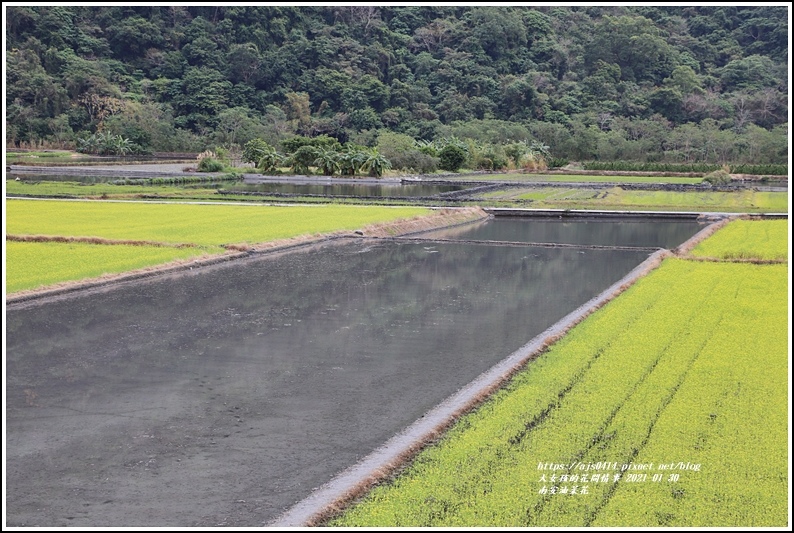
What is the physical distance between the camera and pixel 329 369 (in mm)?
9039

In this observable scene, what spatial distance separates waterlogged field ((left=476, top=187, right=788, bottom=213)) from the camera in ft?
102

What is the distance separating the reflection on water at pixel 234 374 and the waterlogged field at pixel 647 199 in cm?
1578

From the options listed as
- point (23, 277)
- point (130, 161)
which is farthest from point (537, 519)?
point (130, 161)

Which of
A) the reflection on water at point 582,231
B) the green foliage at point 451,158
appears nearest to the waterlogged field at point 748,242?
the reflection on water at point 582,231

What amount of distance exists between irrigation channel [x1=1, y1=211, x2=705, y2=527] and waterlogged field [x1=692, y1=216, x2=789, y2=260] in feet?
9.66

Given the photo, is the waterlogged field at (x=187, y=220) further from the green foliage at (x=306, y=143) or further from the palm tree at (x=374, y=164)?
the green foliage at (x=306, y=143)

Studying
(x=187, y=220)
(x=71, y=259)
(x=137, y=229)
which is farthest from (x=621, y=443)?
(x=187, y=220)

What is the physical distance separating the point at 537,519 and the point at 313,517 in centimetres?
127

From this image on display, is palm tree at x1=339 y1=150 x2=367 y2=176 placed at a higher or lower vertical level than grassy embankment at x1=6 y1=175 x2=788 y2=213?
higher

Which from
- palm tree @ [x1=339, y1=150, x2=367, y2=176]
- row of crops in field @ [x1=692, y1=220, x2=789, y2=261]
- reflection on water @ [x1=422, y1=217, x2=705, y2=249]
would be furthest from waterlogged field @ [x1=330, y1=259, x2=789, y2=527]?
palm tree @ [x1=339, y1=150, x2=367, y2=176]

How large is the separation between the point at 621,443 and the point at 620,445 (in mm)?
51

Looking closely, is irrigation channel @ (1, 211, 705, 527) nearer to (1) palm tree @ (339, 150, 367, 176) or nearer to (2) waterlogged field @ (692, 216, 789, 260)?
(2) waterlogged field @ (692, 216, 789, 260)

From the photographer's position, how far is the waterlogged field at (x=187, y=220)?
19.4 m

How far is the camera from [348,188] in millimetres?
39031
